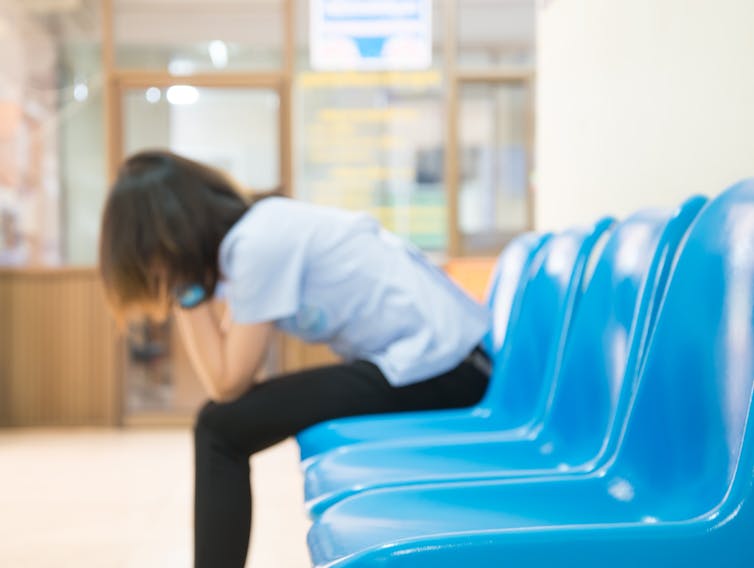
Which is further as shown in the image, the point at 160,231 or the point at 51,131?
the point at 51,131

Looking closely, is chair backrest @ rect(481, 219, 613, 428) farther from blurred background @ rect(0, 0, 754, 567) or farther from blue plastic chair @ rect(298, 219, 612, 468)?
blurred background @ rect(0, 0, 754, 567)

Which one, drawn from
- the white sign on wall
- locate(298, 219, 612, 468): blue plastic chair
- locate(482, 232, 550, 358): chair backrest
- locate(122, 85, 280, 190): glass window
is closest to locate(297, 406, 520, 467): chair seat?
locate(298, 219, 612, 468): blue plastic chair

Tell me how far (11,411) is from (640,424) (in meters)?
5.66

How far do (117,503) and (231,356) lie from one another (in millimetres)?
2182

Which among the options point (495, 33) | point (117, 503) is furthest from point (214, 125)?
point (117, 503)

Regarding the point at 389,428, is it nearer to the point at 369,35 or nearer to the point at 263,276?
the point at 263,276

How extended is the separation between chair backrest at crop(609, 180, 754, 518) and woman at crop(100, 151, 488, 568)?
860 millimetres

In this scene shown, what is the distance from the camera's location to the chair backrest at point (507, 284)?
2219 millimetres

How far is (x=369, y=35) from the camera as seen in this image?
6.32 meters

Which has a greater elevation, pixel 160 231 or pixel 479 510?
pixel 160 231

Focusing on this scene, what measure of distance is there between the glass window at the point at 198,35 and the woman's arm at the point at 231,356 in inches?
172

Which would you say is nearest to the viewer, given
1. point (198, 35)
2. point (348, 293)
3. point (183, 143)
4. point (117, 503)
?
point (348, 293)

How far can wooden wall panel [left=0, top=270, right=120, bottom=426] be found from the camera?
629cm

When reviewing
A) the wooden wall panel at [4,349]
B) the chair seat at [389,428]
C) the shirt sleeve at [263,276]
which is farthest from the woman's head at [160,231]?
the wooden wall panel at [4,349]
